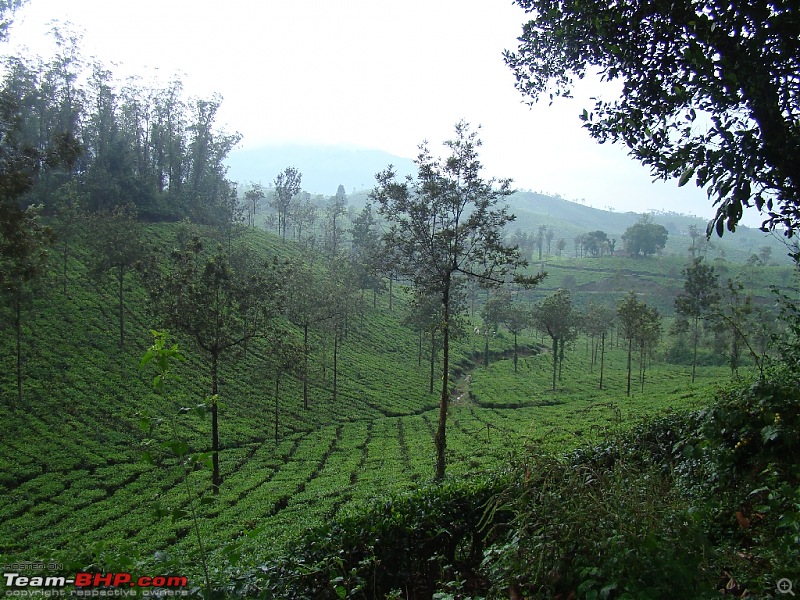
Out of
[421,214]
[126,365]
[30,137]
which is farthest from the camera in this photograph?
[30,137]

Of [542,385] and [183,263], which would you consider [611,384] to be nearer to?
[542,385]

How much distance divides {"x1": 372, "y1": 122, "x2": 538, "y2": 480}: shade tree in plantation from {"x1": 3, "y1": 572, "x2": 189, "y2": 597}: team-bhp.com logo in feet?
39.1

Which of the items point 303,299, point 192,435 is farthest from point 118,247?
point 192,435

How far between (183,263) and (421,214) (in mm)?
11116

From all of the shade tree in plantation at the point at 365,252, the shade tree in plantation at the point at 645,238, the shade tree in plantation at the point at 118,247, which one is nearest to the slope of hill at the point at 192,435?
the shade tree in plantation at the point at 118,247

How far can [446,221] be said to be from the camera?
15648 mm

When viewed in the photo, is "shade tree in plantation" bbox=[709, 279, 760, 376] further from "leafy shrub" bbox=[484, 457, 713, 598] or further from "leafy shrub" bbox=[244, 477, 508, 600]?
"leafy shrub" bbox=[484, 457, 713, 598]

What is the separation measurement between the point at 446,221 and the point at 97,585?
13.5 m

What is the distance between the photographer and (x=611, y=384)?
4584 centimetres

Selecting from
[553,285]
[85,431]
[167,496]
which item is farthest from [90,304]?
[553,285]

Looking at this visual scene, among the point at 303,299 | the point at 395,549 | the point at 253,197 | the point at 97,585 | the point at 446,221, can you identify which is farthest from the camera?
the point at 253,197

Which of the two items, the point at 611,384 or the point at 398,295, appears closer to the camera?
the point at 611,384

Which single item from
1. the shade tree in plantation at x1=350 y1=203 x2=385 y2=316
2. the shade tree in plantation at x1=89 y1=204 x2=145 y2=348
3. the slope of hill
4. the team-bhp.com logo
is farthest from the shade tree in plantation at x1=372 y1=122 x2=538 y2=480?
the shade tree in plantation at x1=350 y1=203 x2=385 y2=316

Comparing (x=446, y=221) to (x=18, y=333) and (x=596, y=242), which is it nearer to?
(x=18, y=333)
